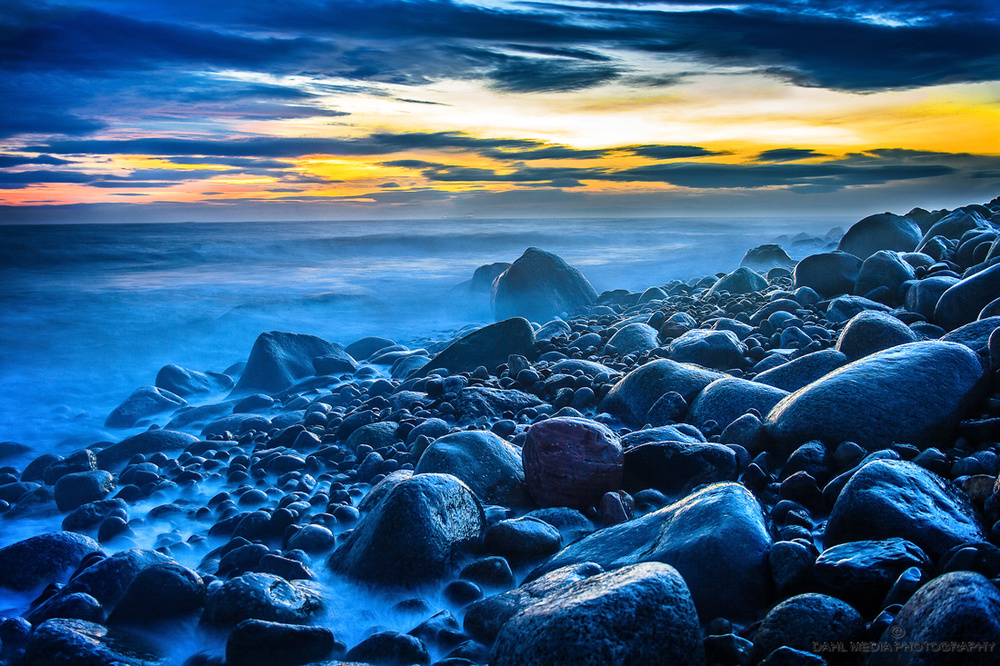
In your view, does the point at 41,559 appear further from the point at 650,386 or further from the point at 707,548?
the point at 650,386

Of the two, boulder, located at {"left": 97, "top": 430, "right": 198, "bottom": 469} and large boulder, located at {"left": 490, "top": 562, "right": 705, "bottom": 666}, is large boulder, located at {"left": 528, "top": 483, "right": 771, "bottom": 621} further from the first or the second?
boulder, located at {"left": 97, "top": 430, "right": 198, "bottom": 469}

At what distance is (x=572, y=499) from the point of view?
321cm

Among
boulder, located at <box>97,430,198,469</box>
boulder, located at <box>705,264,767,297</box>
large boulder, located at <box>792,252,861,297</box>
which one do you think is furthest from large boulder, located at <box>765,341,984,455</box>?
boulder, located at <box>705,264,767,297</box>

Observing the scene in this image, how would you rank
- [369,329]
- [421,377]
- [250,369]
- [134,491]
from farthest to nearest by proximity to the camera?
[369,329]
[250,369]
[421,377]
[134,491]

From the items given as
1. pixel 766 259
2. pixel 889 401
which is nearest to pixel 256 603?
pixel 889 401

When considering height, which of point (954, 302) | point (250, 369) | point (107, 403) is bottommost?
point (107, 403)

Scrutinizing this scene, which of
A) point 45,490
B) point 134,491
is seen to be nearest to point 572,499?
point 134,491

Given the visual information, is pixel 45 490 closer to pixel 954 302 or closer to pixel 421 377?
Answer: pixel 421 377

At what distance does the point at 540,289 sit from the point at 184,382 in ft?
20.4

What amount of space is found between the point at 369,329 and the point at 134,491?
31.7ft

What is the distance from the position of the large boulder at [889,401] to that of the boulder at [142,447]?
4.94 meters

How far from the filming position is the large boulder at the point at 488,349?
6656 millimetres

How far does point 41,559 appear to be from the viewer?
3.16 meters

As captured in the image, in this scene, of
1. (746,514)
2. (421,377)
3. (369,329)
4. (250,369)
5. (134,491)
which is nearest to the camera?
(746,514)
